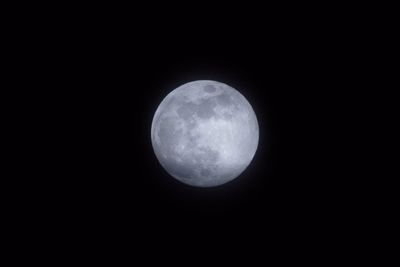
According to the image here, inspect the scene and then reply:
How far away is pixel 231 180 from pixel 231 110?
3.97 ft

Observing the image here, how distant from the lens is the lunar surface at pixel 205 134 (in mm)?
4262

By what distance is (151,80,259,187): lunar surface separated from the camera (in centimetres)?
426

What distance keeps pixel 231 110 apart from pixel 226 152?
2.07 feet

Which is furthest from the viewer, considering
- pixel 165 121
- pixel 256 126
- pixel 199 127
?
pixel 256 126

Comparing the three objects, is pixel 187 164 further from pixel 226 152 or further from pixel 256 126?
pixel 256 126

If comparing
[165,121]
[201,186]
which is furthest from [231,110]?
[201,186]

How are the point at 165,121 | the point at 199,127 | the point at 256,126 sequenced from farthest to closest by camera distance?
the point at 256,126 → the point at 165,121 → the point at 199,127

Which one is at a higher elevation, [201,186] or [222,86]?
[222,86]

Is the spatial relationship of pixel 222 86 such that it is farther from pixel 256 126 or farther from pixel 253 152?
pixel 253 152

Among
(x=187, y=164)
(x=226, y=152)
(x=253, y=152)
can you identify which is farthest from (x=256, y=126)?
(x=187, y=164)

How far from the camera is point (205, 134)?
423cm

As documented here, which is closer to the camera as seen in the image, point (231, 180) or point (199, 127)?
point (199, 127)

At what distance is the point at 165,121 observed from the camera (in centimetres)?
452

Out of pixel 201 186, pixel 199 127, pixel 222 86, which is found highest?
pixel 222 86
